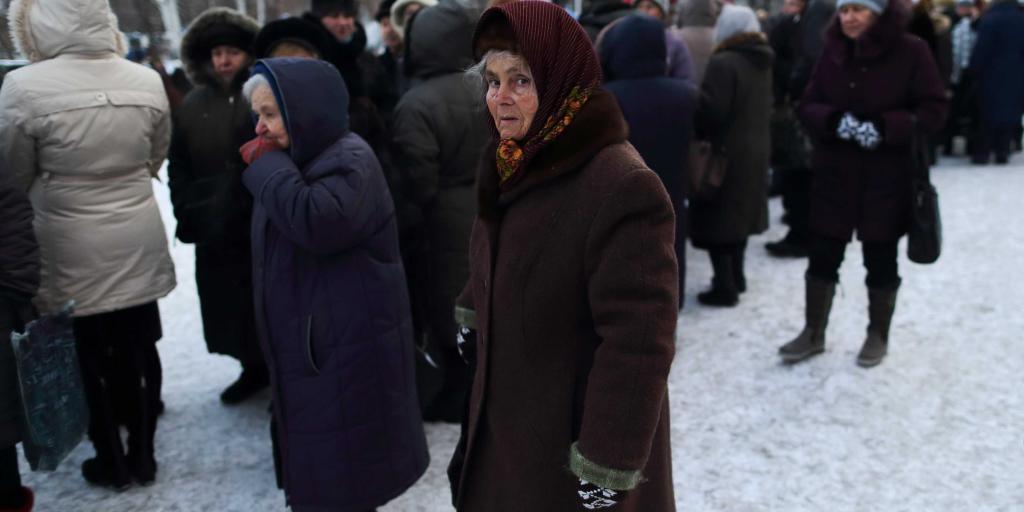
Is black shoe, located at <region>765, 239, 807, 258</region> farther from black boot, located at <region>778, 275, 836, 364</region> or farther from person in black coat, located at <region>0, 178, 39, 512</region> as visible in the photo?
person in black coat, located at <region>0, 178, 39, 512</region>

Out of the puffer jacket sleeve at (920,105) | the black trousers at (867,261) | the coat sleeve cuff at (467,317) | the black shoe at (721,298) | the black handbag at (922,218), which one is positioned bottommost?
the black shoe at (721,298)

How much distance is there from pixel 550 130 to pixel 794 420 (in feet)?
8.40

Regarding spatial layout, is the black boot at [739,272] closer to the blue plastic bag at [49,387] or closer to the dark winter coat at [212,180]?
the dark winter coat at [212,180]

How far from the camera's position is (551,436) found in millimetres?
1765

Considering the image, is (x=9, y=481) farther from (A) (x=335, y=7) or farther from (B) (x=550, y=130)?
(A) (x=335, y=7)

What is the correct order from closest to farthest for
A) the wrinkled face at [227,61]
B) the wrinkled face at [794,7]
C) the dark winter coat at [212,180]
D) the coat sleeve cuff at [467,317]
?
the coat sleeve cuff at [467,317] < the dark winter coat at [212,180] < the wrinkled face at [227,61] < the wrinkled face at [794,7]

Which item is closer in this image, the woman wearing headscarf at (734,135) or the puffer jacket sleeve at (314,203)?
the puffer jacket sleeve at (314,203)

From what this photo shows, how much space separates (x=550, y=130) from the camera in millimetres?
1686

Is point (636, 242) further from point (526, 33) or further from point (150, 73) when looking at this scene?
point (150, 73)

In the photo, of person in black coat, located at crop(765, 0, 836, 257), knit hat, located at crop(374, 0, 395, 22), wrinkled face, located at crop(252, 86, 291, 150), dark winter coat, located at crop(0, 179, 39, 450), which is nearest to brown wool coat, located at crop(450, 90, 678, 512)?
wrinkled face, located at crop(252, 86, 291, 150)

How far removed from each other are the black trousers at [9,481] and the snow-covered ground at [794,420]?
0.32 metres

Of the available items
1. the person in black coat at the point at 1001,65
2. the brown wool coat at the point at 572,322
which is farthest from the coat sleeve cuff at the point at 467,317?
the person in black coat at the point at 1001,65

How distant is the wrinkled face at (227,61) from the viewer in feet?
11.8

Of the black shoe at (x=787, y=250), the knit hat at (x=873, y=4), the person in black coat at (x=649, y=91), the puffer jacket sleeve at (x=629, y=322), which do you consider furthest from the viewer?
the black shoe at (x=787, y=250)
